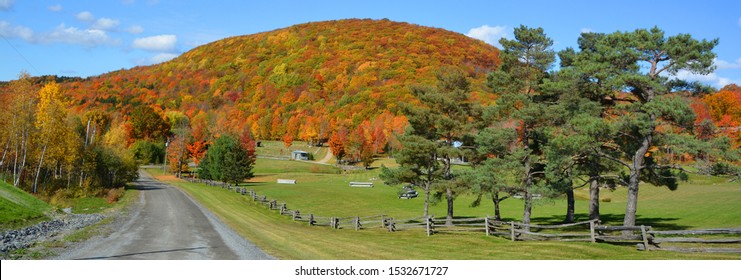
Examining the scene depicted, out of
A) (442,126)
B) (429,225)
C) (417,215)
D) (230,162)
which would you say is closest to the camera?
(429,225)

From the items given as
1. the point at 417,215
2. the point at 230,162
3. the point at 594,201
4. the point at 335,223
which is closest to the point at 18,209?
the point at 335,223

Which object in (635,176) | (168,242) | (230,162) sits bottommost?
(168,242)

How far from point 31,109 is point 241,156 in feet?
119

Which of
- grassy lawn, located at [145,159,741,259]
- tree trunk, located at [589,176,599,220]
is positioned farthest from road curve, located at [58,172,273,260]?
tree trunk, located at [589,176,599,220]

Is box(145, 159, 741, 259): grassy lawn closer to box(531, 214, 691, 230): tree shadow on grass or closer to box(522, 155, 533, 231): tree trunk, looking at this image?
box(531, 214, 691, 230): tree shadow on grass

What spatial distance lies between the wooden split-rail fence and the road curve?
1189 centimetres

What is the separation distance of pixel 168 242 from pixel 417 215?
98.3 feet

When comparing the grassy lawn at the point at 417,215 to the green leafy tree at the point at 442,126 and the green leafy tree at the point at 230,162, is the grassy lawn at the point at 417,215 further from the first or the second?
the green leafy tree at the point at 442,126

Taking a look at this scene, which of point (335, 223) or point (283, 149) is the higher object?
point (283, 149)

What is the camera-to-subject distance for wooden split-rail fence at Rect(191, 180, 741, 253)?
2141cm

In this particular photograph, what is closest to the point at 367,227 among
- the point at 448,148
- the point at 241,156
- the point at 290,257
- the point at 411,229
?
the point at 411,229

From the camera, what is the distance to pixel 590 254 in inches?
864

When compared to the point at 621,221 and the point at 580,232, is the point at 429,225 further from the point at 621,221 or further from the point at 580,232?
the point at 621,221

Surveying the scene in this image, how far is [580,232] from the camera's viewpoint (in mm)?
30922
